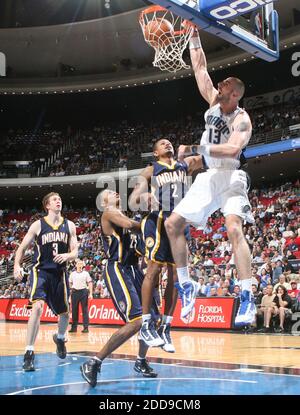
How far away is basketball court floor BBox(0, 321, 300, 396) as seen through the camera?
5.09m

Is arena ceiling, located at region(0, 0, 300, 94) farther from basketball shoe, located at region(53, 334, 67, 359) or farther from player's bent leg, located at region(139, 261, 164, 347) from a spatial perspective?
player's bent leg, located at region(139, 261, 164, 347)

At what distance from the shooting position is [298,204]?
18.5m

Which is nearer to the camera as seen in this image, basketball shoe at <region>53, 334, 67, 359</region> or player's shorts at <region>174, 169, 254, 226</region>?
player's shorts at <region>174, 169, 254, 226</region>

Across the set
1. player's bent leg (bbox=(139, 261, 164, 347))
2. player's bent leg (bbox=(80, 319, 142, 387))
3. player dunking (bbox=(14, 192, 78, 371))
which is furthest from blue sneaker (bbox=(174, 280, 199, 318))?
player dunking (bbox=(14, 192, 78, 371))

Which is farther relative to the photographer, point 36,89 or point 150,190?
point 36,89

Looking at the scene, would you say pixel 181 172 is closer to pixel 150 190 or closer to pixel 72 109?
pixel 150 190

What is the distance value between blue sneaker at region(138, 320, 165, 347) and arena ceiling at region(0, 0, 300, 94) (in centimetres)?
1882

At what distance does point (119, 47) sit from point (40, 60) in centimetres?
476

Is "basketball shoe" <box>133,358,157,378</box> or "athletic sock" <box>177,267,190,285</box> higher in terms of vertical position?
"athletic sock" <box>177,267,190,285</box>

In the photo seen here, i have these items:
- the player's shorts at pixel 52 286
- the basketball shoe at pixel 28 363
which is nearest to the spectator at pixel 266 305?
the player's shorts at pixel 52 286

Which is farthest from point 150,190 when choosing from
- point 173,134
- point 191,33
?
point 173,134

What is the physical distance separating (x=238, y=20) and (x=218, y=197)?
6.28 feet

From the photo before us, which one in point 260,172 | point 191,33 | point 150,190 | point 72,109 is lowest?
point 150,190
